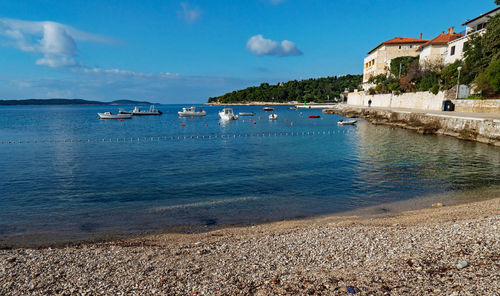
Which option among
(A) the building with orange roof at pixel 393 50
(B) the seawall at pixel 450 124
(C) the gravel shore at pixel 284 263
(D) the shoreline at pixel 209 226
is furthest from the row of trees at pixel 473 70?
(C) the gravel shore at pixel 284 263

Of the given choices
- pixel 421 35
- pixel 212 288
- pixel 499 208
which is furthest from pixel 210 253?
pixel 421 35

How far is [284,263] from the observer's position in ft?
20.4

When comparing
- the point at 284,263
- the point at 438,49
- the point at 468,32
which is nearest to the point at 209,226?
the point at 284,263

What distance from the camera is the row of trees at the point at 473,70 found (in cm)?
3198

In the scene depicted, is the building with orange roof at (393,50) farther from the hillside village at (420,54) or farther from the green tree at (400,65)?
the green tree at (400,65)

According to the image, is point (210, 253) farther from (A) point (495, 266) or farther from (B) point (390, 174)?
(B) point (390, 174)

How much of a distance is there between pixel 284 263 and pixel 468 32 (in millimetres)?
57335

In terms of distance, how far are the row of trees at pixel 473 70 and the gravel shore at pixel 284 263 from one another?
30.4 m

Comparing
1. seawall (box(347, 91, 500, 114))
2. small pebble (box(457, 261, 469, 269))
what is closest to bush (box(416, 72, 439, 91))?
seawall (box(347, 91, 500, 114))

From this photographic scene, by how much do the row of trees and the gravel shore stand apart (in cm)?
3045

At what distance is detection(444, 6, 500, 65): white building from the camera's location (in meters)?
44.5

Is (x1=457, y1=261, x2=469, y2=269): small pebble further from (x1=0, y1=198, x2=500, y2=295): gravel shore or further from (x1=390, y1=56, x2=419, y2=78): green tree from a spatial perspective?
(x1=390, y1=56, x2=419, y2=78): green tree

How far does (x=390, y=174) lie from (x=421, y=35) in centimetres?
8259

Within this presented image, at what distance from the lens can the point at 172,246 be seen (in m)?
7.82
